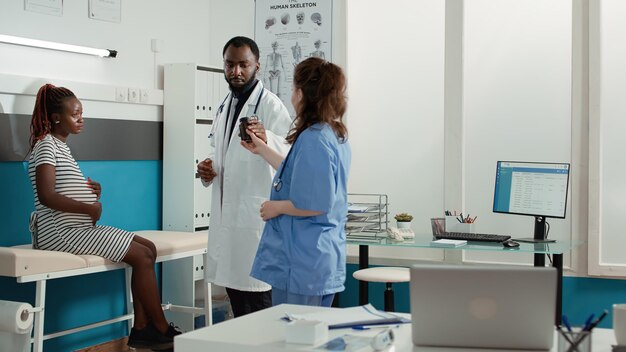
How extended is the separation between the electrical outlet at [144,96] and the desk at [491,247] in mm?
1500

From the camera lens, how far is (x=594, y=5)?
14.3 feet

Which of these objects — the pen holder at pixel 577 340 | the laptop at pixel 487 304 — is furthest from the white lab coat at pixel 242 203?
the pen holder at pixel 577 340

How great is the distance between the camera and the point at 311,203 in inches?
111

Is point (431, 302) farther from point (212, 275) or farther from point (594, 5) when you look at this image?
point (594, 5)

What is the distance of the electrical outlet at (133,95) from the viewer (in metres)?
4.72

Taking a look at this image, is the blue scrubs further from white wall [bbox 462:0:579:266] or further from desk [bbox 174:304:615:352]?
white wall [bbox 462:0:579:266]

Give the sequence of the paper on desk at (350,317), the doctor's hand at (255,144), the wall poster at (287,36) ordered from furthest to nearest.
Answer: the wall poster at (287,36) → the doctor's hand at (255,144) → the paper on desk at (350,317)

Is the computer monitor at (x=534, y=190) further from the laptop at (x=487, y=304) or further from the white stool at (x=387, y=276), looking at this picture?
the laptop at (x=487, y=304)

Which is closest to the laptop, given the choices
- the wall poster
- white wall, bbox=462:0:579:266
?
white wall, bbox=462:0:579:266

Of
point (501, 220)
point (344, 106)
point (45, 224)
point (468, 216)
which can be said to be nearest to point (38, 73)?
point (45, 224)

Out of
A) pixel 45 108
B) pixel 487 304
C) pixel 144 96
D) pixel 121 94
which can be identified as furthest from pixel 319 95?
pixel 144 96

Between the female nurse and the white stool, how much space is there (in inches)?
47.8

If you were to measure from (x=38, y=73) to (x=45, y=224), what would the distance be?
864 millimetres

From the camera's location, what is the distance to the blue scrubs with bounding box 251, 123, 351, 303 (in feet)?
9.29
